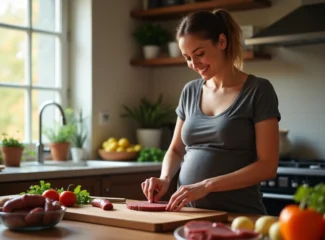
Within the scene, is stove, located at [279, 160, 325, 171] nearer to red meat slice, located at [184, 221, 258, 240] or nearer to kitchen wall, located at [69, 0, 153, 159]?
kitchen wall, located at [69, 0, 153, 159]

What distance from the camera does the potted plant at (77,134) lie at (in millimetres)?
3963

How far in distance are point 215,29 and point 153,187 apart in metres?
0.59

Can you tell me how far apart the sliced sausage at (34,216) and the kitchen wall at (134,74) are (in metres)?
2.46

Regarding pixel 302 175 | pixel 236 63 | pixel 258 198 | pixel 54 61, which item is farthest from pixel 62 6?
pixel 258 198

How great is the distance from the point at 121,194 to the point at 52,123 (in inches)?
36.9

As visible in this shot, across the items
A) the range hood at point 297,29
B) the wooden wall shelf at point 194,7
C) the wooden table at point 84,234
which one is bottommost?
the wooden table at point 84,234

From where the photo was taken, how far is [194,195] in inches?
72.8

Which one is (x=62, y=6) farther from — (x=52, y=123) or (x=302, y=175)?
(x=302, y=175)

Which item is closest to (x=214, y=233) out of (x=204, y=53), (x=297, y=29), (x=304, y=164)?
(x=204, y=53)

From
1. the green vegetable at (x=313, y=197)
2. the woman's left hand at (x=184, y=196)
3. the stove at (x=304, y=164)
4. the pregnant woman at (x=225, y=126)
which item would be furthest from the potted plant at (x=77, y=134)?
the green vegetable at (x=313, y=197)

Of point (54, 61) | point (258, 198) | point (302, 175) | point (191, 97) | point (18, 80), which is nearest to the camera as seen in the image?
point (258, 198)

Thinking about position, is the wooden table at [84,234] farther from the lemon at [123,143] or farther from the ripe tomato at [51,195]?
the lemon at [123,143]

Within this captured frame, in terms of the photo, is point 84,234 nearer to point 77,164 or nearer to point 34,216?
point 34,216

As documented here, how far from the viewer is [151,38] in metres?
4.28
